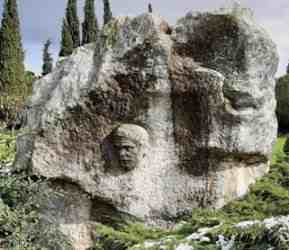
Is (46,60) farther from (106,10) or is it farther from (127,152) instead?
(127,152)

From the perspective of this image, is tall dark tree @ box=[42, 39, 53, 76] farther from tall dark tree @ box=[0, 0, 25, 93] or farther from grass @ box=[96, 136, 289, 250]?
grass @ box=[96, 136, 289, 250]

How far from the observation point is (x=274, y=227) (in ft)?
13.6

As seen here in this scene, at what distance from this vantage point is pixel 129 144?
555 cm

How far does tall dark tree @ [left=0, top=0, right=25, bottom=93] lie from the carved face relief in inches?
811

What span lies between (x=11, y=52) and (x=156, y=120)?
22640 mm

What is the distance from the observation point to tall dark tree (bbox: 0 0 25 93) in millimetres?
25875

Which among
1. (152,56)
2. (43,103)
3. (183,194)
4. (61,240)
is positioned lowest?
(61,240)

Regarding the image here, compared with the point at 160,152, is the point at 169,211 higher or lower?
lower

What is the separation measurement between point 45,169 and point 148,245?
141 centimetres

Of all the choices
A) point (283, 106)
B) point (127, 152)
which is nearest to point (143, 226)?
point (127, 152)

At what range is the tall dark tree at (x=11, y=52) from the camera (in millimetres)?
25875

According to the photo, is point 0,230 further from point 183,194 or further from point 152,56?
point 152,56

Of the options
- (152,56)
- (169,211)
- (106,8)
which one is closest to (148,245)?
(169,211)

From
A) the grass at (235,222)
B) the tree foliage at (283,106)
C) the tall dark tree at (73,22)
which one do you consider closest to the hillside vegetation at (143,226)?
the grass at (235,222)
